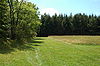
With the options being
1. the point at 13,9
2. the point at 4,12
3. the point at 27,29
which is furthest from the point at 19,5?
the point at 27,29

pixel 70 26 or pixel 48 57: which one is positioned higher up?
pixel 70 26

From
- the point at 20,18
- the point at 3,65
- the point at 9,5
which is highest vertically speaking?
the point at 9,5

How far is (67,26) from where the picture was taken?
104 metres

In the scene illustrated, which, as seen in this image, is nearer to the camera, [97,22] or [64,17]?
[97,22]

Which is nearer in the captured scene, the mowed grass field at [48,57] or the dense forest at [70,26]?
the mowed grass field at [48,57]

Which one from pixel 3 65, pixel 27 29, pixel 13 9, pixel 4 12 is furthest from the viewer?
pixel 27 29

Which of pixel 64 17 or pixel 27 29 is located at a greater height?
pixel 64 17

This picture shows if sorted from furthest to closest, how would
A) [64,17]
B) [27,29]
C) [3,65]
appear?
[64,17], [27,29], [3,65]

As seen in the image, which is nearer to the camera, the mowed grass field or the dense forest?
the mowed grass field

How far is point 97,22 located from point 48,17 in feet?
127

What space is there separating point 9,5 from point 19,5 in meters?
2.39

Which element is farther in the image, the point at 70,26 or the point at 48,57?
the point at 70,26

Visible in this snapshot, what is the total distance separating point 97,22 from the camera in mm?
106000

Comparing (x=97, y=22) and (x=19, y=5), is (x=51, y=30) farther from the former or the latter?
(x=19, y=5)
